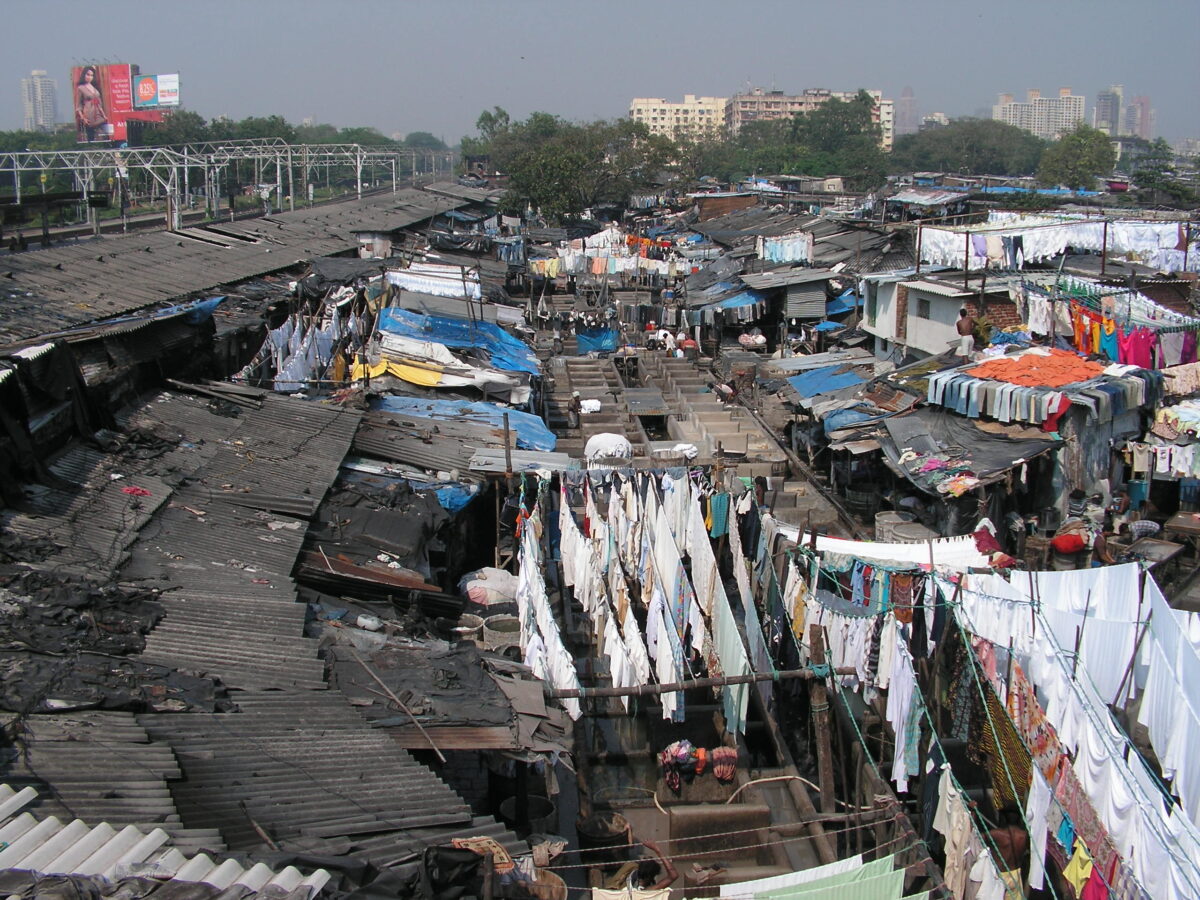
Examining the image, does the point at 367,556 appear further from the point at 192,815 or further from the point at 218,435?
the point at 192,815

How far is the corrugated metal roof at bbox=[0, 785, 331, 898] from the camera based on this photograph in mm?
4902

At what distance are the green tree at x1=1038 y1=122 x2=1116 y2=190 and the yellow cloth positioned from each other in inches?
Result: 2812

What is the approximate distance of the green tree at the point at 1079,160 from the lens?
2882 inches

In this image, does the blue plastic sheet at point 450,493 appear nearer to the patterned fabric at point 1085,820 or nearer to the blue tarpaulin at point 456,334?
the blue tarpaulin at point 456,334

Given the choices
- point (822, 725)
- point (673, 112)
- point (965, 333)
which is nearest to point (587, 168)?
point (965, 333)

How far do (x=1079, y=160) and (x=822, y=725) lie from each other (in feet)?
253

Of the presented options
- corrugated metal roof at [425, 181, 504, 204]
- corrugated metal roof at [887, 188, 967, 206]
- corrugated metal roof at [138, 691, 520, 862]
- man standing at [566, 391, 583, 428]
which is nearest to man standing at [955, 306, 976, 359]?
man standing at [566, 391, 583, 428]

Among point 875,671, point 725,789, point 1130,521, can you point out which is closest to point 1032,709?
point 875,671

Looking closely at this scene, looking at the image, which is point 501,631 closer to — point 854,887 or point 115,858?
point 854,887

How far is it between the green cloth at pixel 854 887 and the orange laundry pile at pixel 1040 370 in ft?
34.3

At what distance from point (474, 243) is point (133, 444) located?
96.5 ft

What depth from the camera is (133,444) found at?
11.9 meters

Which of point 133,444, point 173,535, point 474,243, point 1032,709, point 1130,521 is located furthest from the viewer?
point 474,243

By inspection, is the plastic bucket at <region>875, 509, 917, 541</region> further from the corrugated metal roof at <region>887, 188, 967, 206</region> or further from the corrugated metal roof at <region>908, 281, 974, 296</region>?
the corrugated metal roof at <region>887, 188, 967, 206</region>
